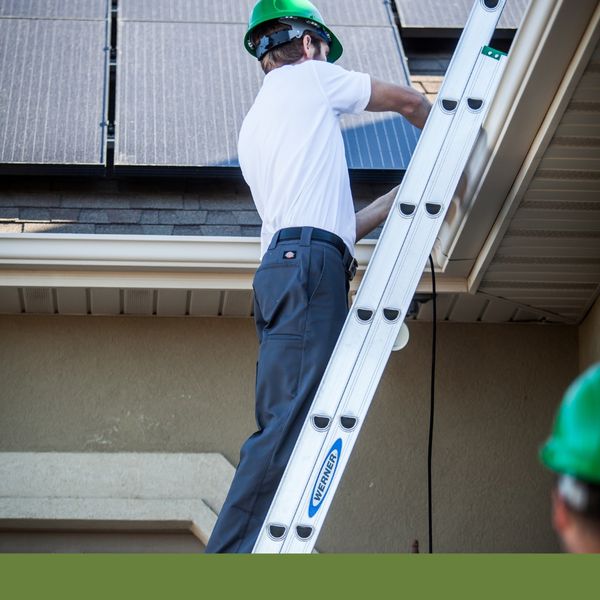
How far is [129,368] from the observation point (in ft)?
20.6

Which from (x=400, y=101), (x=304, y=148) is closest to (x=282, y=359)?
(x=304, y=148)

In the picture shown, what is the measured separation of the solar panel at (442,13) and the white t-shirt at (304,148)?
2.30 m

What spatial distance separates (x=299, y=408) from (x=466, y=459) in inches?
78.7

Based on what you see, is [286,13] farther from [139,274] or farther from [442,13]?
[442,13]

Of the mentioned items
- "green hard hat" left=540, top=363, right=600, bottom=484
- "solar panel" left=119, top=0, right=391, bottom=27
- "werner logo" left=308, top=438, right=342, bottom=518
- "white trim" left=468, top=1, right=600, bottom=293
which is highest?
"solar panel" left=119, top=0, right=391, bottom=27

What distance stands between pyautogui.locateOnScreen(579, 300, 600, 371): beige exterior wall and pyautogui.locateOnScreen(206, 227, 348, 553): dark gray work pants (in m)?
1.82

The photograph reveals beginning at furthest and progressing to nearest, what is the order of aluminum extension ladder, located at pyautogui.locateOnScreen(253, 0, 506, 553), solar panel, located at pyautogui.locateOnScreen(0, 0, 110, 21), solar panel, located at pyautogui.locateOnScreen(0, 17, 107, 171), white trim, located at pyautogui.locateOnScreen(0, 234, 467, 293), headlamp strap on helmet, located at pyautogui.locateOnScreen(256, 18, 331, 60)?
1. solar panel, located at pyautogui.locateOnScreen(0, 0, 110, 21)
2. solar panel, located at pyautogui.locateOnScreen(0, 17, 107, 171)
3. white trim, located at pyautogui.locateOnScreen(0, 234, 467, 293)
4. headlamp strap on helmet, located at pyautogui.locateOnScreen(256, 18, 331, 60)
5. aluminum extension ladder, located at pyautogui.locateOnScreen(253, 0, 506, 553)

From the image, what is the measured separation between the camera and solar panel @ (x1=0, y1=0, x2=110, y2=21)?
23.2 ft

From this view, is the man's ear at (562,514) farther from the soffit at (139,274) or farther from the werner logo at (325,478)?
the soffit at (139,274)

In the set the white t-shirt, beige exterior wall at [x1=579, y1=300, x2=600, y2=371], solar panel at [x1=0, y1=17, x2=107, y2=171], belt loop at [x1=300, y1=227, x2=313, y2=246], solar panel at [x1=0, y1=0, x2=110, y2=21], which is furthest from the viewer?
solar panel at [x1=0, y1=0, x2=110, y2=21]

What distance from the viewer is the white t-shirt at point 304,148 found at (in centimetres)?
485

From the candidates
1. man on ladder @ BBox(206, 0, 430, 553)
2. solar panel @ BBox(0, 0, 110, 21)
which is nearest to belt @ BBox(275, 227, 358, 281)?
man on ladder @ BBox(206, 0, 430, 553)

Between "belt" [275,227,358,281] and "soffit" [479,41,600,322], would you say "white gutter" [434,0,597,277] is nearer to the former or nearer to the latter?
"soffit" [479,41,600,322]

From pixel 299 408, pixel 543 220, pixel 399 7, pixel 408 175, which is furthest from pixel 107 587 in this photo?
pixel 399 7
